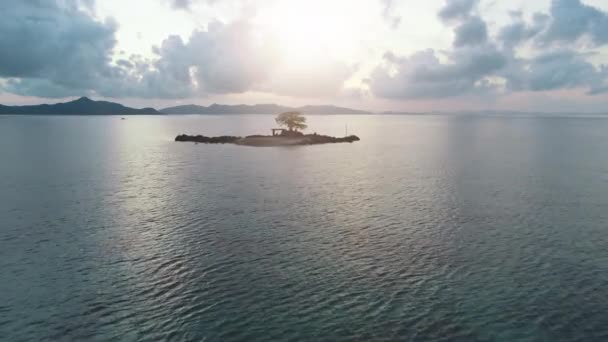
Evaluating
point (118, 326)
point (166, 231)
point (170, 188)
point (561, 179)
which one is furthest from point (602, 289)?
point (170, 188)

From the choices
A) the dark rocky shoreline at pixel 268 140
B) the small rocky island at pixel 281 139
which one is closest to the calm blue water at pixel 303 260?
the dark rocky shoreline at pixel 268 140

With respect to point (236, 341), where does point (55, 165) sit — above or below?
above

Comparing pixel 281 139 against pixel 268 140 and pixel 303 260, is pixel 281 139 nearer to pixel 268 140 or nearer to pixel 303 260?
pixel 268 140

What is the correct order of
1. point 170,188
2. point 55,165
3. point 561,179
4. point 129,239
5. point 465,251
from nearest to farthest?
point 465,251 → point 129,239 → point 170,188 → point 561,179 → point 55,165

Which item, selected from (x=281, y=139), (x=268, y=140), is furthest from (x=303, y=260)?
(x=281, y=139)

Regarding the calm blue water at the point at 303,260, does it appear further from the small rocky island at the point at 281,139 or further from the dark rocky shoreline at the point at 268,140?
the small rocky island at the point at 281,139

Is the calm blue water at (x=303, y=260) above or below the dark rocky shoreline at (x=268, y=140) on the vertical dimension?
below

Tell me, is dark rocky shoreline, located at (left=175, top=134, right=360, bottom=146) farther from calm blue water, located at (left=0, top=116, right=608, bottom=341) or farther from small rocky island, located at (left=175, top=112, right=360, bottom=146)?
calm blue water, located at (left=0, top=116, right=608, bottom=341)

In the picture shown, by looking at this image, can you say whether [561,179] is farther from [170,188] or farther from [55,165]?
[55,165]
